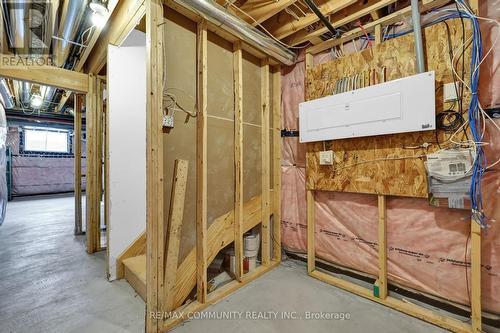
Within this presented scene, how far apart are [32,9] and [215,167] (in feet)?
7.72

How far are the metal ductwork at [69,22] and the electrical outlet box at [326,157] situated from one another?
8.88 feet

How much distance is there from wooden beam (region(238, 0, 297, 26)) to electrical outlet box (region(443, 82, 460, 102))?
144 centimetres

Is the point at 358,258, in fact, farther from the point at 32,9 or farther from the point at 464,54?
the point at 32,9

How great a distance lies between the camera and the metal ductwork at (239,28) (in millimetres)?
1663

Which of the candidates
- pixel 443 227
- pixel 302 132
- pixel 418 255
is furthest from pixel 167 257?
pixel 443 227

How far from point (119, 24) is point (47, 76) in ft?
4.19

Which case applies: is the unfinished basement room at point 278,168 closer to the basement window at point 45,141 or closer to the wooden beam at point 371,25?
the wooden beam at point 371,25

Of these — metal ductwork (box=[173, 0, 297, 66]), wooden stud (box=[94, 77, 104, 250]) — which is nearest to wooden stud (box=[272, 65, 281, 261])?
metal ductwork (box=[173, 0, 297, 66])

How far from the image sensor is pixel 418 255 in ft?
6.00

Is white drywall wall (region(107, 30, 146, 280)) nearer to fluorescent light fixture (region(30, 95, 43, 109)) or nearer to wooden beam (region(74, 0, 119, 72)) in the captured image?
wooden beam (region(74, 0, 119, 72))
